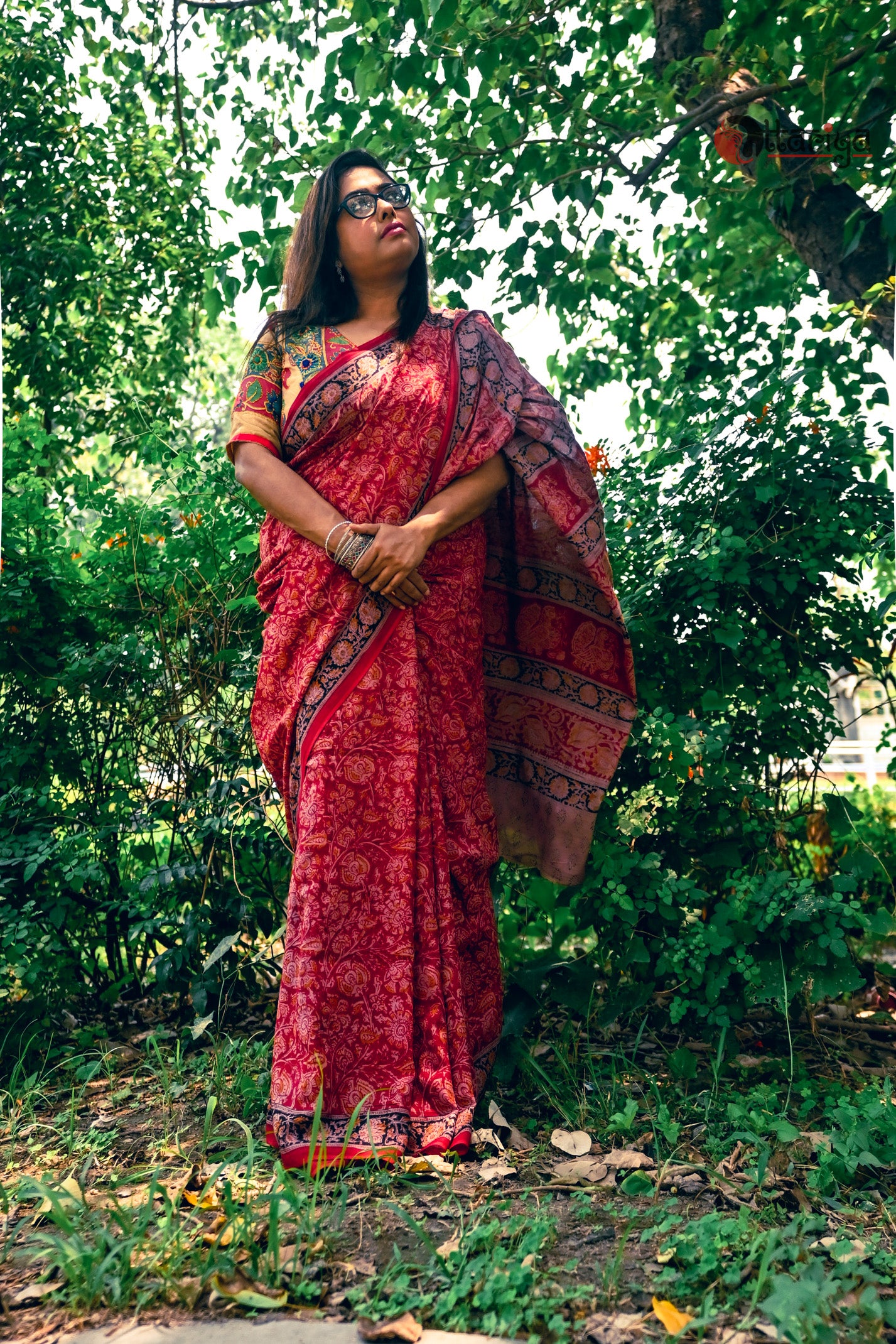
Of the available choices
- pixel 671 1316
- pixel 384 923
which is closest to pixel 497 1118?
pixel 384 923

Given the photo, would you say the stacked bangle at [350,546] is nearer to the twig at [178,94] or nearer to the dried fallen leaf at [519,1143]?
the dried fallen leaf at [519,1143]

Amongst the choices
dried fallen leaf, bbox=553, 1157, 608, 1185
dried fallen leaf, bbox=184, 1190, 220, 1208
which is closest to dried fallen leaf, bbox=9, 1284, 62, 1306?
dried fallen leaf, bbox=184, 1190, 220, 1208

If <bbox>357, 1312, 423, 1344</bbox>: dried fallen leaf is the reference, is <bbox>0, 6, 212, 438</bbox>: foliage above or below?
above

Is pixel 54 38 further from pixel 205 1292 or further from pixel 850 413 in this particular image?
pixel 205 1292

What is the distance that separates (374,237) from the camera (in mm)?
2453

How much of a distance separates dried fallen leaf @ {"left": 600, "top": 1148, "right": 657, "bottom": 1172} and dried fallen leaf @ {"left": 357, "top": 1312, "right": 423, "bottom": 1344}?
69 centimetres

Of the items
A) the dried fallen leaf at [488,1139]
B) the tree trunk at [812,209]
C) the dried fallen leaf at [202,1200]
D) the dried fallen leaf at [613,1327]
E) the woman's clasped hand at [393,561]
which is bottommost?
the dried fallen leaf at [613,1327]

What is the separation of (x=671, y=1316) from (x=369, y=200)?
7.70ft

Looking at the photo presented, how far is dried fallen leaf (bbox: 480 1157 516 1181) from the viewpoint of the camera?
2023 mm

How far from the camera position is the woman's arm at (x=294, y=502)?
2.31 meters

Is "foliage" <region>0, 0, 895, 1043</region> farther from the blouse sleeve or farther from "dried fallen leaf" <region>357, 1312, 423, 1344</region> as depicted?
"dried fallen leaf" <region>357, 1312, 423, 1344</region>

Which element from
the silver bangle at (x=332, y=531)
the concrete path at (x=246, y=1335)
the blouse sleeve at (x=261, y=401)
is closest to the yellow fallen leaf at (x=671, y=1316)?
the concrete path at (x=246, y=1335)

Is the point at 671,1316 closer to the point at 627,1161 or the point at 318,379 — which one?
the point at 627,1161

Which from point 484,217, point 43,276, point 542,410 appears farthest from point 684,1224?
point 43,276
